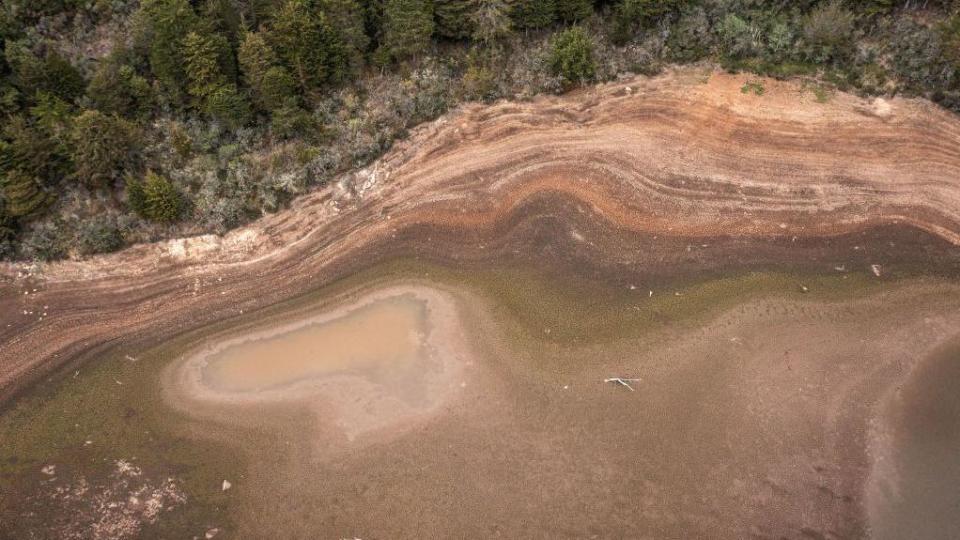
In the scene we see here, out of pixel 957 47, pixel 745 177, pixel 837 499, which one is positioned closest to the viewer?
pixel 837 499

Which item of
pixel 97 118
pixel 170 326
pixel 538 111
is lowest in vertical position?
pixel 170 326

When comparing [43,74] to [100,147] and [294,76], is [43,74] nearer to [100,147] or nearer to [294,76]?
[100,147]

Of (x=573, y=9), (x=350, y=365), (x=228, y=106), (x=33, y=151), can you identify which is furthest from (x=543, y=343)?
(x=33, y=151)

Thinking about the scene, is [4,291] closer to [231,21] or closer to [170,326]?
[170,326]

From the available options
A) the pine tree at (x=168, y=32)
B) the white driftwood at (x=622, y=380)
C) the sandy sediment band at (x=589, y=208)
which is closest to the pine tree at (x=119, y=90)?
the pine tree at (x=168, y=32)

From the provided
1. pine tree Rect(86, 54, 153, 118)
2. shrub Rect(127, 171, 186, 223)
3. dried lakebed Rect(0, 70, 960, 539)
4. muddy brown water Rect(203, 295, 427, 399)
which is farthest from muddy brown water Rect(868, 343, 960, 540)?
pine tree Rect(86, 54, 153, 118)

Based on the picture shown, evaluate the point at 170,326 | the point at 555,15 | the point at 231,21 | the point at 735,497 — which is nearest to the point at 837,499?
the point at 735,497

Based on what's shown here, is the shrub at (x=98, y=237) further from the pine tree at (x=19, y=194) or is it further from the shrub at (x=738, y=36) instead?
the shrub at (x=738, y=36)
